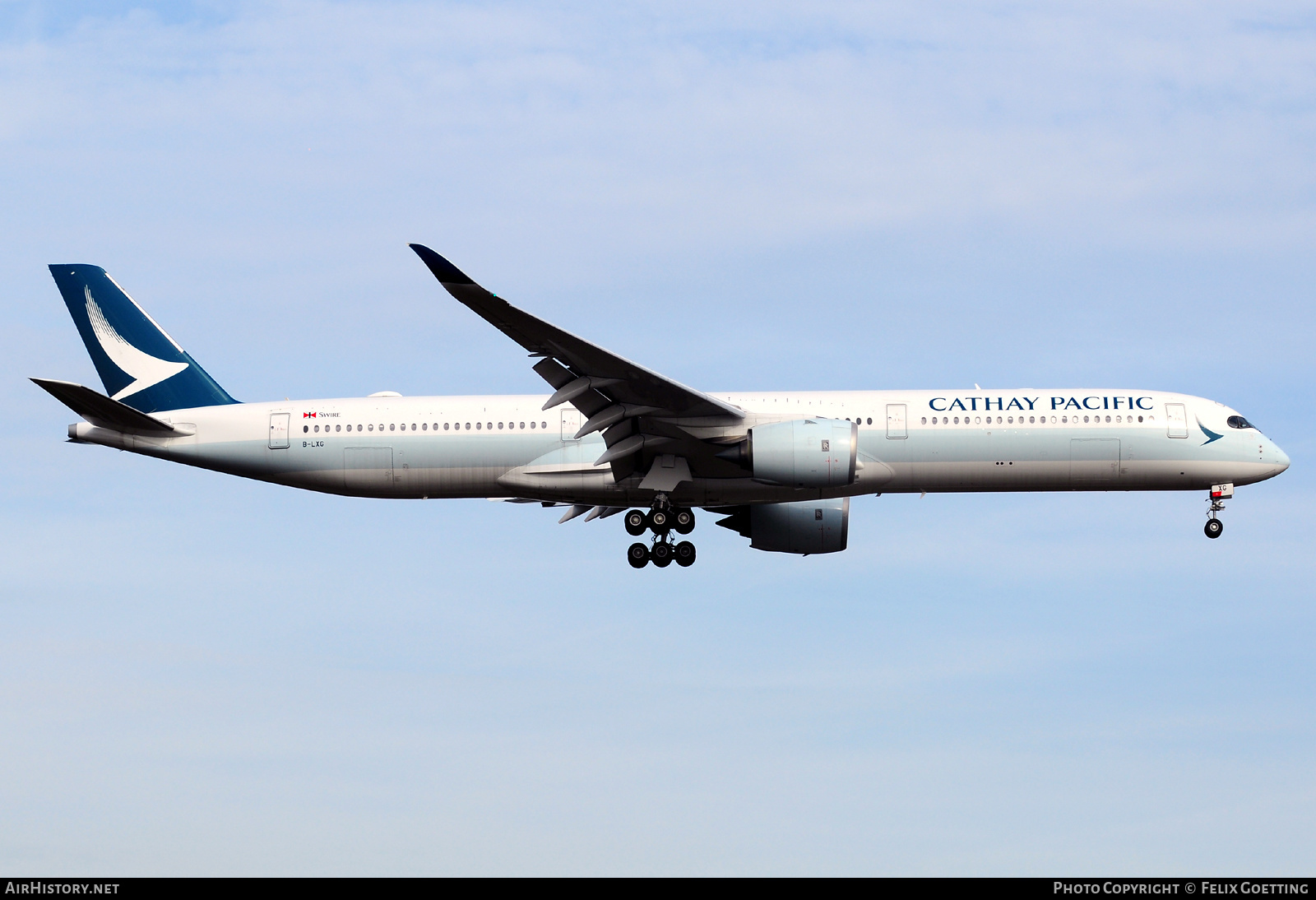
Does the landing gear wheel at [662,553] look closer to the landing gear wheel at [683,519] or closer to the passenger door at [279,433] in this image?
the landing gear wheel at [683,519]

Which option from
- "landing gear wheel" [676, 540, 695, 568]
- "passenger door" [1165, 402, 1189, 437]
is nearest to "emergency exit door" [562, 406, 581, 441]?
"landing gear wheel" [676, 540, 695, 568]

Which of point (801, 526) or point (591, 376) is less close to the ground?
point (591, 376)

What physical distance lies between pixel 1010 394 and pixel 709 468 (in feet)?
23.7

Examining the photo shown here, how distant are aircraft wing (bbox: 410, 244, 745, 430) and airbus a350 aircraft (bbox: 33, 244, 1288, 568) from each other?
0.28 feet

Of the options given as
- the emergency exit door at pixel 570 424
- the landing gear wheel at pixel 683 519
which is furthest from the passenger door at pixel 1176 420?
the emergency exit door at pixel 570 424

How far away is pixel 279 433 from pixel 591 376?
8.66m

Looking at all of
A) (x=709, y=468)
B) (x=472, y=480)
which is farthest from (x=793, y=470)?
(x=472, y=480)

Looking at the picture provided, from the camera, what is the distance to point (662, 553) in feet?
113

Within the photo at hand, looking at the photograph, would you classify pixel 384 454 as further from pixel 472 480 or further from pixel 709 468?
pixel 709 468

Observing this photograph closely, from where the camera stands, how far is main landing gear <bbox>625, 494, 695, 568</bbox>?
34.2 metres

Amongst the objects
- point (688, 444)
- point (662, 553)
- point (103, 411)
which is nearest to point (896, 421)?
point (688, 444)

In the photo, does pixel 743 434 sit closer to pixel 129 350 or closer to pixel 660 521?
pixel 660 521

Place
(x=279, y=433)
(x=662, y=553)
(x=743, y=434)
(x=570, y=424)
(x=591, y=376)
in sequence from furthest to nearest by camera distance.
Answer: (x=279, y=433)
(x=662, y=553)
(x=570, y=424)
(x=743, y=434)
(x=591, y=376)
